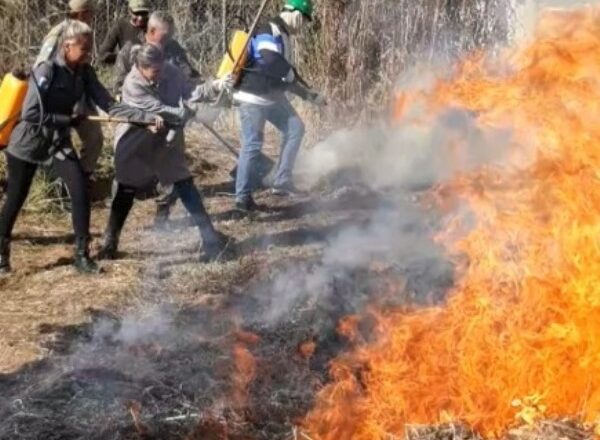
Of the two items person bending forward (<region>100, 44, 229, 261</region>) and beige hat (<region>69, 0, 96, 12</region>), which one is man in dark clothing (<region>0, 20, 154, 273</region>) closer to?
person bending forward (<region>100, 44, 229, 261</region>)

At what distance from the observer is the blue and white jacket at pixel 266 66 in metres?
8.59

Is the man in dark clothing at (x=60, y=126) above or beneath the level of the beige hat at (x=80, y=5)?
beneath

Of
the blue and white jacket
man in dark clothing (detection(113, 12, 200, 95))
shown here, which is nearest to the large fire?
man in dark clothing (detection(113, 12, 200, 95))

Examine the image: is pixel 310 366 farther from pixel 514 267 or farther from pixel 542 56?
pixel 542 56

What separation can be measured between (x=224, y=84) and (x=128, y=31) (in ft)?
5.90

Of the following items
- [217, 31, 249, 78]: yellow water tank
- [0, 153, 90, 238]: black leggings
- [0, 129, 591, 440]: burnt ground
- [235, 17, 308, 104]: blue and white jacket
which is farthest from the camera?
[235, 17, 308, 104]: blue and white jacket

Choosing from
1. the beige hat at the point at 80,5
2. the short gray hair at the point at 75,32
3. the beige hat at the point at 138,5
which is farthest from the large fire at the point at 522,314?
the beige hat at the point at 138,5

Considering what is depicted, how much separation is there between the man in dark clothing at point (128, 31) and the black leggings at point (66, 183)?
2.50 meters

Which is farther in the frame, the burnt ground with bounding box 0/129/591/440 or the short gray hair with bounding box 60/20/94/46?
the short gray hair with bounding box 60/20/94/46

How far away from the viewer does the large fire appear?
4.38m

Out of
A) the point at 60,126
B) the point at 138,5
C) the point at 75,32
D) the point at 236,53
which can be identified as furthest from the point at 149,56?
the point at 138,5

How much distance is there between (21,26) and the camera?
12258mm

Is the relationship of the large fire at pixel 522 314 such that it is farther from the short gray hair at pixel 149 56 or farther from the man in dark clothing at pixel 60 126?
the man in dark clothing at pixel 60 126

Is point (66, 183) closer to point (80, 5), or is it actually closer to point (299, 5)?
point (80, 5)
